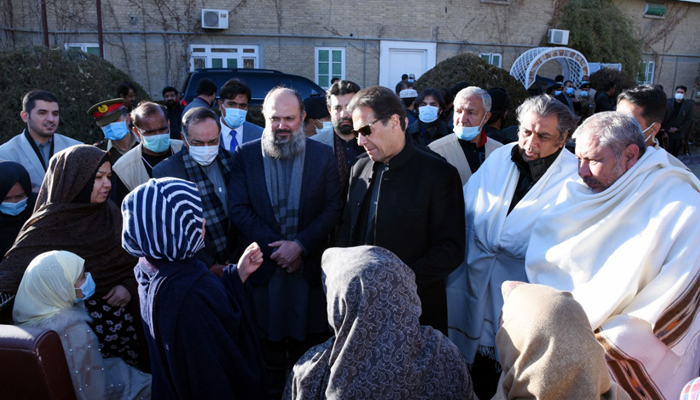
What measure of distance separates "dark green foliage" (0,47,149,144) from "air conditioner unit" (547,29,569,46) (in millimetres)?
17681

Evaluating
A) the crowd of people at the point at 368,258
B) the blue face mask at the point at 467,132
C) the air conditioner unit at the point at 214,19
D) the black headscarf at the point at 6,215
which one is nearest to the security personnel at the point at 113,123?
the crowd of people at the point at 368,258

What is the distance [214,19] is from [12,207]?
14.8m

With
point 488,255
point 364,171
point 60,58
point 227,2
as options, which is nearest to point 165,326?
point 364,171

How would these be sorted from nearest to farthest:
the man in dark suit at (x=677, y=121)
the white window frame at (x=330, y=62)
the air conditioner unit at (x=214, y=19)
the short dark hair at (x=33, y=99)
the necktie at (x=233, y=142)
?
1. the short dark hair at (x=33, y=99)
2. the necktie at (x=233, y=142)
3. the man in dark suit at (x=677, y=121)
4. the air conditioner unit at (x=214, y=19)
5. the white window frame at (x=330, y=62)

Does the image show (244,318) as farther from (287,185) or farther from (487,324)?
(487,324)

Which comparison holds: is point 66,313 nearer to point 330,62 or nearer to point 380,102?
point 380,102

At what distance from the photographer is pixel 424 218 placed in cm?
289

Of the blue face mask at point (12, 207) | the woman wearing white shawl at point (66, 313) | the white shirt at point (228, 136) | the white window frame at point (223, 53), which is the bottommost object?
the woman wearing white shawl at point (66, 313)

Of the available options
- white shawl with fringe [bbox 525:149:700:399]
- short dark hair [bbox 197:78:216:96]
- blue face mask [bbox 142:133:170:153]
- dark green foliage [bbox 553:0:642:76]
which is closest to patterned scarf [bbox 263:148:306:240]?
blue face mask [bbox 142:133:170:153]

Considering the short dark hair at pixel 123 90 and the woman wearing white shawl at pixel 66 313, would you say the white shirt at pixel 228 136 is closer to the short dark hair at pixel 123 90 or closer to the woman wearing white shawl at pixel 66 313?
the woman wearing white shawl at pixel 66 313

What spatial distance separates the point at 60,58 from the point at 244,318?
23.1ft

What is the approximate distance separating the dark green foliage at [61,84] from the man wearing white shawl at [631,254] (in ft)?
23.3

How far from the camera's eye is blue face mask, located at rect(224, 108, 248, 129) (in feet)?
16.8

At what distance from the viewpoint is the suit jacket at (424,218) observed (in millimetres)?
2863
